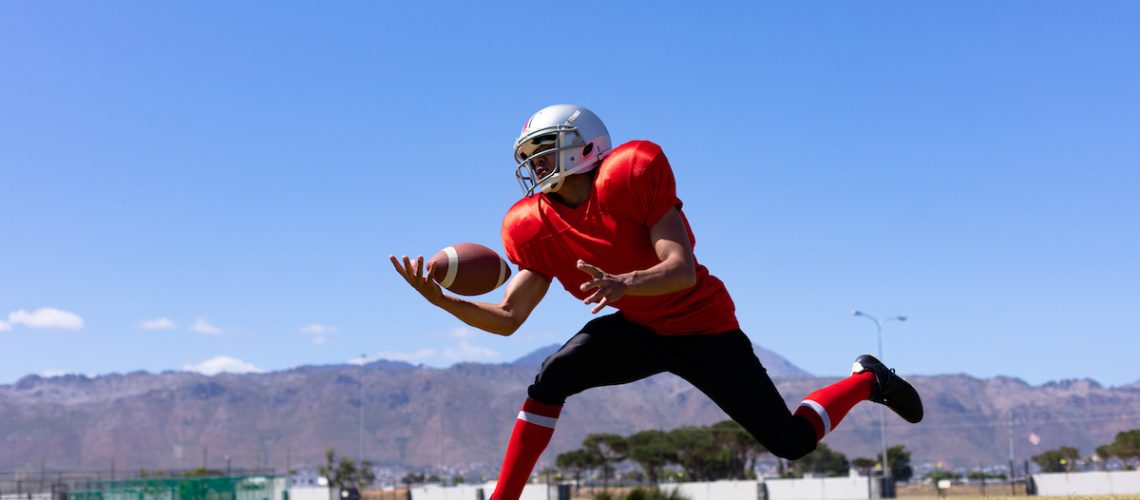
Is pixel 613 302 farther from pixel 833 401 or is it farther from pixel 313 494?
pixel 313 494

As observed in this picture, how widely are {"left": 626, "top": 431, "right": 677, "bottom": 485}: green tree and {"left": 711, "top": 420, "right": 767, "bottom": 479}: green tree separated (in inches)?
201

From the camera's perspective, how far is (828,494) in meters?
52.8

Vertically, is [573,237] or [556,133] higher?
[556,133]

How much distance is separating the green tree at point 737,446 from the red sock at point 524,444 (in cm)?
10096

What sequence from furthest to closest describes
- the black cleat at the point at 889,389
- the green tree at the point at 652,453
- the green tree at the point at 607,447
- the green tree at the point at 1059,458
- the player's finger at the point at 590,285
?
the green tree at the point at 607,447 < the green tree at the point at 652,453 < the green tree at the point at 1059,458 < the black cleat at the point at 889,389 < the player's finger at the point at 590,285

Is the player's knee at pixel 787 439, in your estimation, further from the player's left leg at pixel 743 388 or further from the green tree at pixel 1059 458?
the green tree at pixel 1059 458

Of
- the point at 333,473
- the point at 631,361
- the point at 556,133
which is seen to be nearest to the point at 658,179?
the point at 556,133

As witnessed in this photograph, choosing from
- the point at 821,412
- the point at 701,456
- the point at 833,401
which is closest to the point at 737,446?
the point at 701,456

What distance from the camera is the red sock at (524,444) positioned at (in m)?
7.00

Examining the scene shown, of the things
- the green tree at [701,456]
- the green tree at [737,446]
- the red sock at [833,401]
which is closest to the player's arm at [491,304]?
the red sock at [833,401]

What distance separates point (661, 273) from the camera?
6.03 m

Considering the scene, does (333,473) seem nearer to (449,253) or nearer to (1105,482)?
(1105,482)

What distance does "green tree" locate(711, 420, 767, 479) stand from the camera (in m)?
108

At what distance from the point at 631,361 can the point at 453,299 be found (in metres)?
1.06
